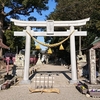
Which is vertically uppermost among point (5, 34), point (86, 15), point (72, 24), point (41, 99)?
point (86, 15)

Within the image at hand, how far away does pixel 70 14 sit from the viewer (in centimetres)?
3123

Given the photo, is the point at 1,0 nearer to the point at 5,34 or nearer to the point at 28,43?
the point at 5,34

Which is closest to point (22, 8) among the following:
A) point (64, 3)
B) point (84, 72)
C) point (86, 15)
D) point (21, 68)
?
point (64, 3)

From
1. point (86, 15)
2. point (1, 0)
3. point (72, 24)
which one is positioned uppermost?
point (1, 0)

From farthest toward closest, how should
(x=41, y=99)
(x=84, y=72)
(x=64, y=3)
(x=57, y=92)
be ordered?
(x=64, y=3) → (x=84, y=72) → (x=57, y=92) → (x=41, y=99)

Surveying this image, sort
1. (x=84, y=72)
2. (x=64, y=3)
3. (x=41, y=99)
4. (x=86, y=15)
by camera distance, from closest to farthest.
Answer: (x=41, y=99)
(x=84, y=72)
(x=86, y=15)
(x=64, y=3)

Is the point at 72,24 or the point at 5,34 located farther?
the point at 5,34

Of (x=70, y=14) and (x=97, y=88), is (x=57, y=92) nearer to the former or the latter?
(x=97, y=88)

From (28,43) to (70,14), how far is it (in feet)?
64.4

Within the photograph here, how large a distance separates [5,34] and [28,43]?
63.4 ft

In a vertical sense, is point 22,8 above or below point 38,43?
above

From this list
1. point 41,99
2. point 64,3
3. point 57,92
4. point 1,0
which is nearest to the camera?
point 41,99

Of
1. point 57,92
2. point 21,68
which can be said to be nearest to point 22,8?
point 21,68

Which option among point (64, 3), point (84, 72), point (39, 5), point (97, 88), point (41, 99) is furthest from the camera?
point (64, 3)
